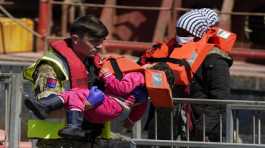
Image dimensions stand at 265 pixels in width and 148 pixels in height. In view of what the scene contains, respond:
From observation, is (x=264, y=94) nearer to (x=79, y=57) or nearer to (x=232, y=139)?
(x=232, y=139)

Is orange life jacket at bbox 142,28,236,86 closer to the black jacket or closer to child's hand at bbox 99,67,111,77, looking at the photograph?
the black jacket

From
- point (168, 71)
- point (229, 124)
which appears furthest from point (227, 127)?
point (168, 71)

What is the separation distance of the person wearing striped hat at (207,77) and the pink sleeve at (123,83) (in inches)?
54.8

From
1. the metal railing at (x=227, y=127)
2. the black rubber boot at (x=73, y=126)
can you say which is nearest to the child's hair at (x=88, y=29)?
the black rubber boot at (x=73, y=126)

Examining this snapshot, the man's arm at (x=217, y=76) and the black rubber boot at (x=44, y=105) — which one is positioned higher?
the man's arm at (x=217, y=76)

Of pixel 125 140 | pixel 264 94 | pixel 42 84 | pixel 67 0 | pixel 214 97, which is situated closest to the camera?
pixel 42 84

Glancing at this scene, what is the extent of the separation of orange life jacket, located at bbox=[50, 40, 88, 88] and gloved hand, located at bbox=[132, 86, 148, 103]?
31 centimetres

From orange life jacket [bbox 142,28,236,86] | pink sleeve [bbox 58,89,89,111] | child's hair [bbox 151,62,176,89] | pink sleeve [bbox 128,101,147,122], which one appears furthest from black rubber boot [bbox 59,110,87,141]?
orange life jacket [bbox 142,28,236,86]

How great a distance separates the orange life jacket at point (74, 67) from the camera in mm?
4789

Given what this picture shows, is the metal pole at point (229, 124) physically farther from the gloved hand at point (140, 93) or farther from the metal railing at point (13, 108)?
the metal railing at point (13, 108)

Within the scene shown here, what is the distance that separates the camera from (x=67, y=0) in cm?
1240

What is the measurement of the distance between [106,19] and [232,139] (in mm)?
6717

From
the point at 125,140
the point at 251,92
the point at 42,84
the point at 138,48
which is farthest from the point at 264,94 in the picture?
the point at 42,84

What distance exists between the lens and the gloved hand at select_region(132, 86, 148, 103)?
4.93m
